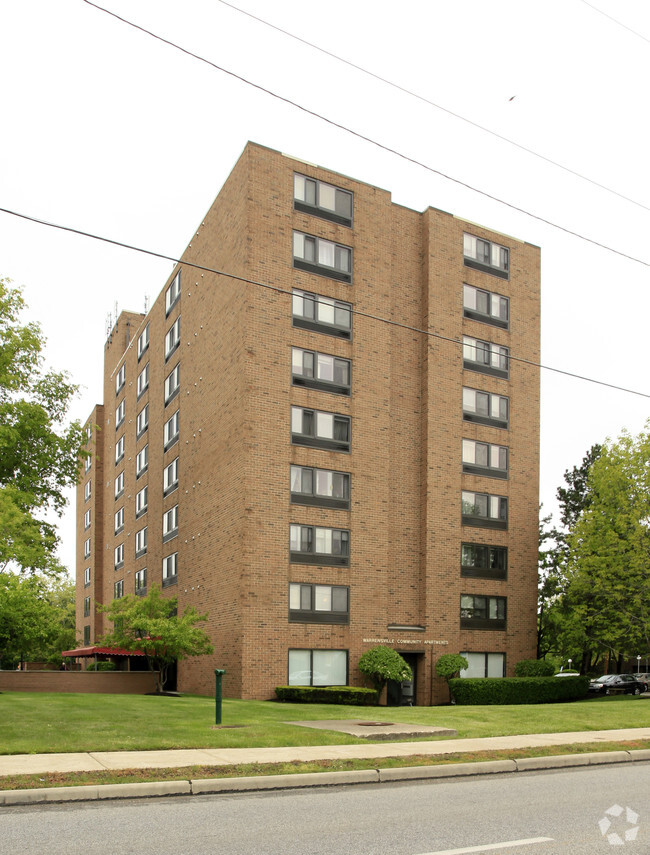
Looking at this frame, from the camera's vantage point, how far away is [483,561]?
39.2 metres

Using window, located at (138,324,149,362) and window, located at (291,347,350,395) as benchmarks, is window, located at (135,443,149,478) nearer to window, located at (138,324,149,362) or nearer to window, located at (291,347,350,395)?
window, located at (138,324,149,362)

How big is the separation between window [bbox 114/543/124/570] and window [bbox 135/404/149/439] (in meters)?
8.77

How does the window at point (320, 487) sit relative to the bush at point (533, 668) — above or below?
above

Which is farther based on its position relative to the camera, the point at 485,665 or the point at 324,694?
the point at 485,665

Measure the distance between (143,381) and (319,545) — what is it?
969 inches

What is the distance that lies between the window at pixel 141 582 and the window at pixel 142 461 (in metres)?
6.09

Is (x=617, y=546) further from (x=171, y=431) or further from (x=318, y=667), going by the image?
(x=171, y=431)

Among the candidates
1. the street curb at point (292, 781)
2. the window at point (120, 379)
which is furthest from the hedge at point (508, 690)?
the window at point (120, 379)

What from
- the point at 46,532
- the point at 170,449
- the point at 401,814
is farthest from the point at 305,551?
the point at 401,814

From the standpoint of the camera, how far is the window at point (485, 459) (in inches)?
1555

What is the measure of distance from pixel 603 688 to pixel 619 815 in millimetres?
44953

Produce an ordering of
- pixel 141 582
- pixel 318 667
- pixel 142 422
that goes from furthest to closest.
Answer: pixel 142 422
pixel 141 582
pixel 318 667

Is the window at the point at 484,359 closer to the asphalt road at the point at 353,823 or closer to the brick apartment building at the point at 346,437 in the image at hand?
the brick apartment building at the point at 346,437

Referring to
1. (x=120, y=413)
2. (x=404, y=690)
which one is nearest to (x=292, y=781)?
(x=404, y=690)
